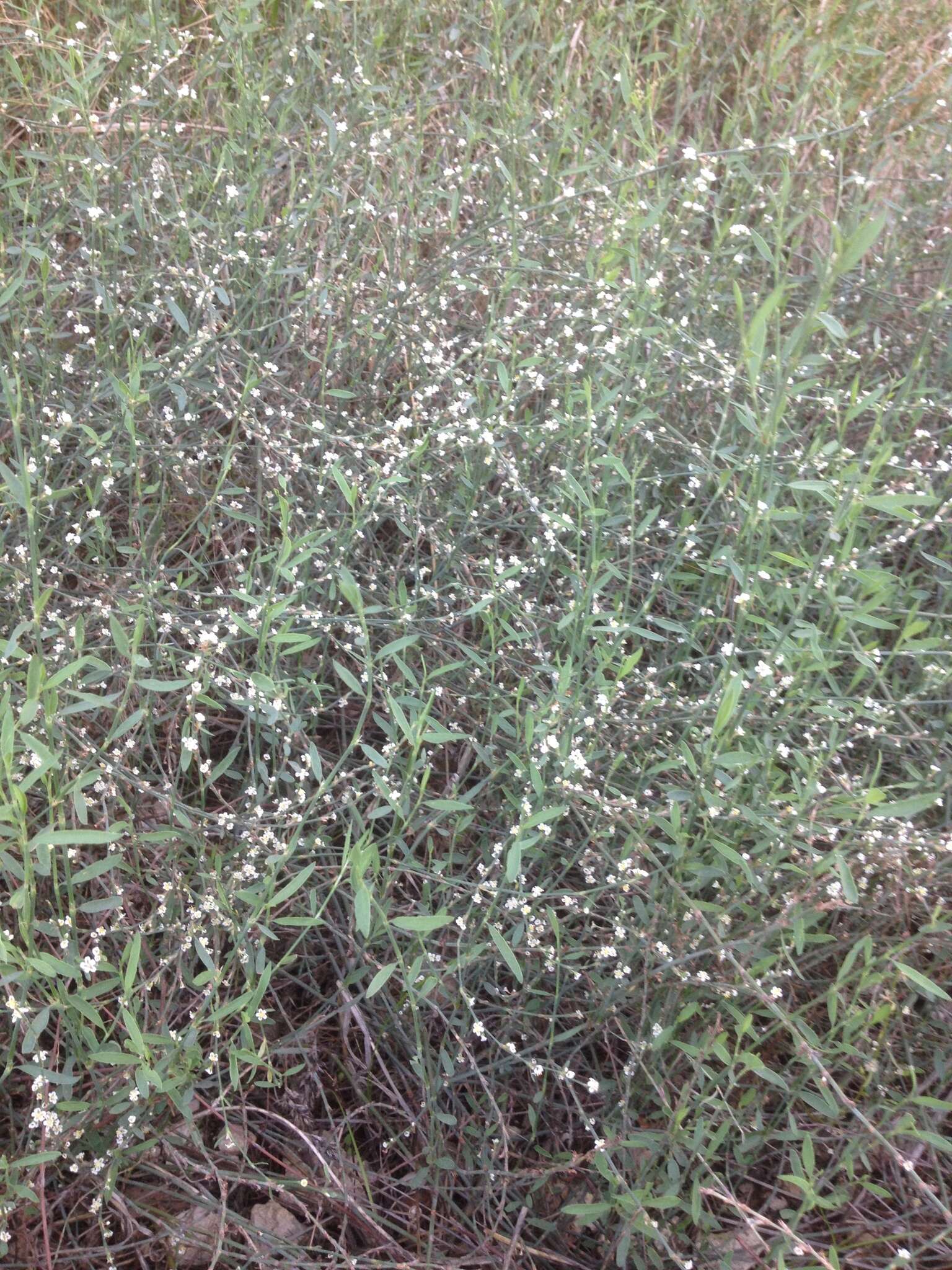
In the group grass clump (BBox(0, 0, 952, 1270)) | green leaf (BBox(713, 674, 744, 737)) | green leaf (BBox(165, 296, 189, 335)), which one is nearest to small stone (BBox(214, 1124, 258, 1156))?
grass clump (BBox(0, 0, 952, 1270))

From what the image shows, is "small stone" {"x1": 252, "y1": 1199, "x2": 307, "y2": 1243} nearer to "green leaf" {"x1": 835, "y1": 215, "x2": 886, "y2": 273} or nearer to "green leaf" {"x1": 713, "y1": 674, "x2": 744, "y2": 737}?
"green leaf" {"x1": 713, "y1": 674, "x2": 744, "y2": 737}

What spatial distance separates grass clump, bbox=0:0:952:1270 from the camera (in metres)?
1.58

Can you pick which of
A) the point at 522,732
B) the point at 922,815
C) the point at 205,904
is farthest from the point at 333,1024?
the point at 922,815

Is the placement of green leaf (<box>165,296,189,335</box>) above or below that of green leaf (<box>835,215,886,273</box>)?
below

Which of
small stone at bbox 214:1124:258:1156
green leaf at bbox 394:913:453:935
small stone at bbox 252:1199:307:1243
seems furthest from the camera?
small stone at bbox 252:1199:307:1243

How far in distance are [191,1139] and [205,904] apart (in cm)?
36

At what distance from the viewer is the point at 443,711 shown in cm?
199

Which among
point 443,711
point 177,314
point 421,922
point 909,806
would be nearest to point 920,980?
point 909,806

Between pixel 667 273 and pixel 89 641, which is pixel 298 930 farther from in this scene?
pixel 667 273

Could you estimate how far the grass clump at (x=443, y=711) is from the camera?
158 centimetres

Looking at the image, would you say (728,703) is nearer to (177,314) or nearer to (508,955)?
(508,955)

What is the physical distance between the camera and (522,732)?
5.76 ft

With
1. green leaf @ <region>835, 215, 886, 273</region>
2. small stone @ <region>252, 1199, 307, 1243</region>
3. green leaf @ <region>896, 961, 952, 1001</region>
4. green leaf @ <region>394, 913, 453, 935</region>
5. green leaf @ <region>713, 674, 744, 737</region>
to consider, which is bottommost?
small stone @ <region>252, 1199, 307, 1243</region>

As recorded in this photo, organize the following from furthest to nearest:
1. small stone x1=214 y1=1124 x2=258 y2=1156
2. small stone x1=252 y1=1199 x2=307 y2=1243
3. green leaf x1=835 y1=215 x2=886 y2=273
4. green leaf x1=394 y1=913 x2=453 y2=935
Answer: small stone x1=252 y1=1199 x2=307 y2=1243 < small stone x1=214 y1=1124 x2=258 y2=1156 < green leaf x1=394 y1=913 x2=453 y2=935 < green leaf x1=835 y1=215 x2=886 y2=273
